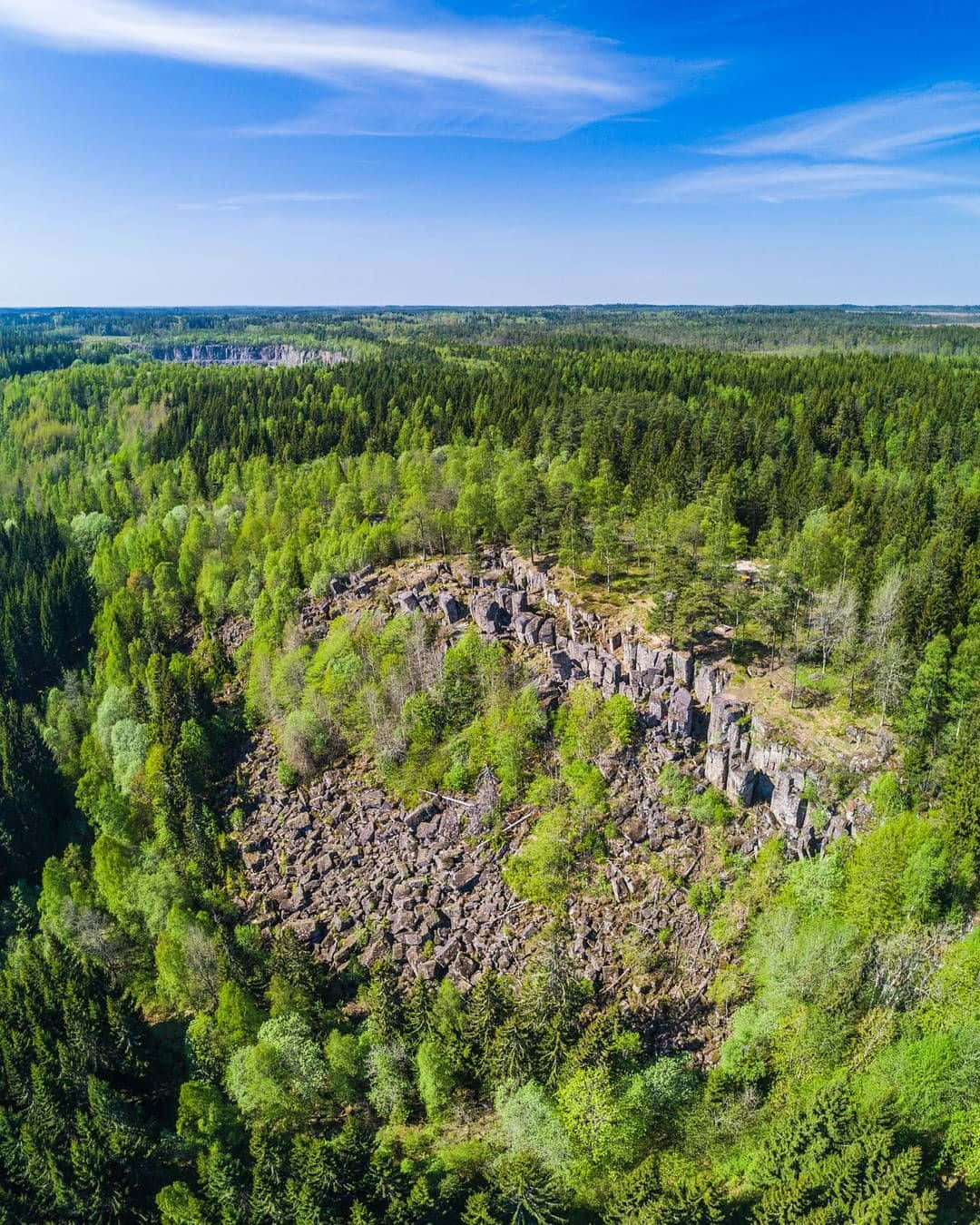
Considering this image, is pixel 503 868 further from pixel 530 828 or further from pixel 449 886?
pixel 449 886

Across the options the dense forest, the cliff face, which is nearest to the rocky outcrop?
the cliff face

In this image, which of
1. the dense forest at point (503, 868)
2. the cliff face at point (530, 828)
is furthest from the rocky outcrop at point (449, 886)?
the dense forest at point (503, 868)

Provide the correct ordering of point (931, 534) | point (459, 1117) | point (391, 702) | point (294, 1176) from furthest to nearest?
point (931, 534) → point (391, 702) → point (459, 1117) → point (294, 1176)

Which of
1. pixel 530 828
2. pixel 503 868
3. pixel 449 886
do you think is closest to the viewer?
pixel 503 868

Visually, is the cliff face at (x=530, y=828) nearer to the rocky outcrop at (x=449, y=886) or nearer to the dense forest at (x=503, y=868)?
the rocky outcrop at (x=449, y=886)

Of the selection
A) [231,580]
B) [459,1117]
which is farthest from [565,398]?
[459,1117]

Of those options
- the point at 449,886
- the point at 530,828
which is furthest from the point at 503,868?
the point at 449,886

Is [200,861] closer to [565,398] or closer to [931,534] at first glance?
[931,534]

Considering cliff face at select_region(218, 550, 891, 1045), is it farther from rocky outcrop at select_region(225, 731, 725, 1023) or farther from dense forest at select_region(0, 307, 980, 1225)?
dense forest at select_region(0, 307, 980, 1225)
